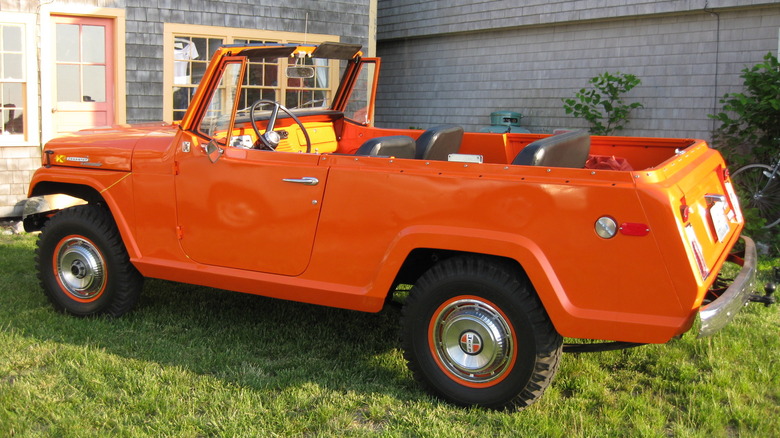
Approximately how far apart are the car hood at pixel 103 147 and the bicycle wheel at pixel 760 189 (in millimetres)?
6108

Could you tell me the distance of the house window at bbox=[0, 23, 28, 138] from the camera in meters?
8.70

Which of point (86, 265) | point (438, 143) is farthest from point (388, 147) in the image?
point (86, 265)

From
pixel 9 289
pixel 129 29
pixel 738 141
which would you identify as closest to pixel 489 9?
pixel 738 141

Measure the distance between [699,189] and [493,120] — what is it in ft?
→ 26.2

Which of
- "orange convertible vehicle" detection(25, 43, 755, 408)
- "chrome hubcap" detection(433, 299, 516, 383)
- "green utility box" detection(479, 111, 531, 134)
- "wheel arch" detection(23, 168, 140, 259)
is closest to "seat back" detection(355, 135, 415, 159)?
"orange convertible vehicle" detection(25, 43, 755, 408)

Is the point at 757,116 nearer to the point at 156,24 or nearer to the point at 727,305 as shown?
the point at 727,305

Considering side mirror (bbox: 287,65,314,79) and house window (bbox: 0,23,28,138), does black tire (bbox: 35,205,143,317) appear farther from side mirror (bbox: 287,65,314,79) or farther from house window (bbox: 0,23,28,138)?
house window (bbox: 0,23,28,138)

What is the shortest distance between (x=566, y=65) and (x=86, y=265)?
8092 millimetres

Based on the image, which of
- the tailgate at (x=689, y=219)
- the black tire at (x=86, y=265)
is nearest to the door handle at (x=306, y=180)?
the black tire at (x=86, y=265)

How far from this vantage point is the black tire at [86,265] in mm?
4957

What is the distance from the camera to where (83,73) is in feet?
30.7

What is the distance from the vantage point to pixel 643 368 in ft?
14.5

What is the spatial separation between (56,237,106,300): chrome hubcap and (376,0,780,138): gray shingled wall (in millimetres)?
7512

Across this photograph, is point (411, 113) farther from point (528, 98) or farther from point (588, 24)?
point (588, 24)
